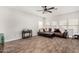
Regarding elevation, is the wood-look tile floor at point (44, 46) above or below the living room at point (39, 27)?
below

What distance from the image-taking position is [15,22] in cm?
283

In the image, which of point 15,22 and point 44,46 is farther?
point 15,22

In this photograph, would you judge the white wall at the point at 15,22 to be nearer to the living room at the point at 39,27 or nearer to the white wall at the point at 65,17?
the living room at the point at 39,27

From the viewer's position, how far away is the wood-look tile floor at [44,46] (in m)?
2.67

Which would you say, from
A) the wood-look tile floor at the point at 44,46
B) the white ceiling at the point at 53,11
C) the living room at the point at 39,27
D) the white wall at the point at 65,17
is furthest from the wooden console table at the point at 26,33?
the white wall at the point at 65,17

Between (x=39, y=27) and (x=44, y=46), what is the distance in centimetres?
67

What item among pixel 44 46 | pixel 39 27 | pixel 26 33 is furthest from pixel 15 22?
pixel 44 46

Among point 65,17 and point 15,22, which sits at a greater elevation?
point 65,17

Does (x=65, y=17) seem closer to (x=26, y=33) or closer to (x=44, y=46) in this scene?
(x=44, y=46)

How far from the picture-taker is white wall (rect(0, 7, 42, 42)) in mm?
2711

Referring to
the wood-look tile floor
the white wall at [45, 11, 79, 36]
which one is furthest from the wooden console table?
the white wall at [45, 11, 79, 36]

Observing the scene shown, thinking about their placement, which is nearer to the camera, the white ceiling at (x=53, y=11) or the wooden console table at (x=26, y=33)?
the white ceiling at (x=53, y=11)

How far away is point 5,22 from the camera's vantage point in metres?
2.74
